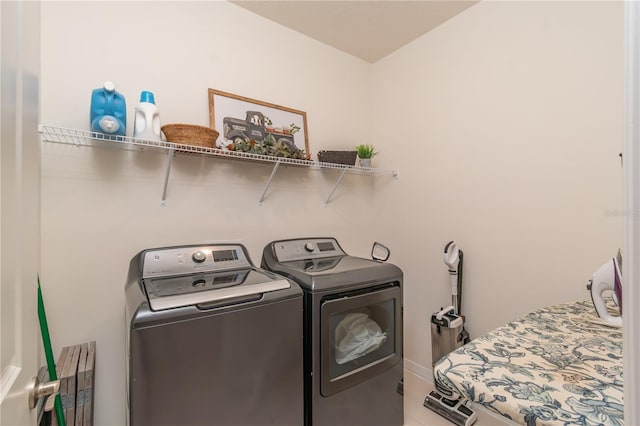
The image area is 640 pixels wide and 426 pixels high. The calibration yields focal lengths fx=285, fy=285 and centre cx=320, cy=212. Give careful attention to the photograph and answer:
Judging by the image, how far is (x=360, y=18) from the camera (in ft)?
7.04

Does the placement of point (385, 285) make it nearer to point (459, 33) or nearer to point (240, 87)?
point (240, 87)

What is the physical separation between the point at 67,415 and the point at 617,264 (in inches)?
82.2

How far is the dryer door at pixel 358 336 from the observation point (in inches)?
56.2

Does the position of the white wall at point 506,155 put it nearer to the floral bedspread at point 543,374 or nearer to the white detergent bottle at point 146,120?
the floral bedspread at point 543,374

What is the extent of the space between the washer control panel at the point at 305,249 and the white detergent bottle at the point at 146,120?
0.94 metres

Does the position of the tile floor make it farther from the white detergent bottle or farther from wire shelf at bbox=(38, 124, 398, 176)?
the white detergent bottle

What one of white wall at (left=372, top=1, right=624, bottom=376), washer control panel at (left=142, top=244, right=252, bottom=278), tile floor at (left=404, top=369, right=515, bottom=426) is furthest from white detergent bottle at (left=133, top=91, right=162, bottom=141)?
tile floor at (left=404, top=369, right=515, bottom=426)

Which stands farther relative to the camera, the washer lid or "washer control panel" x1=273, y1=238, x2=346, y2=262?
"washer control panel" x1=273, y1=238, x2=346, y2=262

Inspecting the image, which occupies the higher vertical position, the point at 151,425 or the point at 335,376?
the point at 151,425

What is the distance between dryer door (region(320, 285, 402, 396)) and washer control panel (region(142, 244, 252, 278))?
596 mm

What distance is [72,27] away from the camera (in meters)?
1.47

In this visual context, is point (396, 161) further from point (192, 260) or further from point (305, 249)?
point (192, 260)

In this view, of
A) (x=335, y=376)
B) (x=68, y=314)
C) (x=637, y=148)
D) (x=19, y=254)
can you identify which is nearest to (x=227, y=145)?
(x=68, y=314)

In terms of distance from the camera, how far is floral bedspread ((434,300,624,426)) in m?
0.55
